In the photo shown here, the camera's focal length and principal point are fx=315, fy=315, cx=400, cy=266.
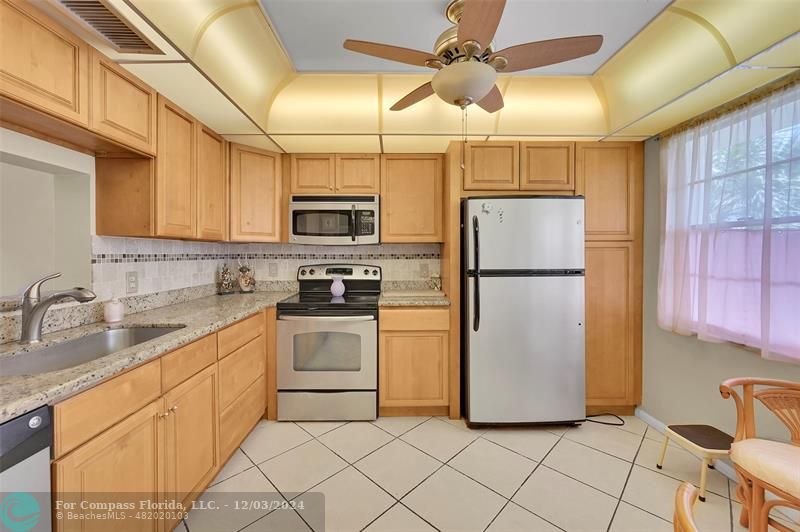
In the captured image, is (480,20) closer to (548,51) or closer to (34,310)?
(548,51)

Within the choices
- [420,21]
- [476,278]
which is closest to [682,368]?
[476,278]

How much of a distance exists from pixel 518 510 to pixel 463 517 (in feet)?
0.95

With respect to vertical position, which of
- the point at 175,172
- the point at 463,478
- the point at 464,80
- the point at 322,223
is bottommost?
the point at 463,478

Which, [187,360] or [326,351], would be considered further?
[326,351]

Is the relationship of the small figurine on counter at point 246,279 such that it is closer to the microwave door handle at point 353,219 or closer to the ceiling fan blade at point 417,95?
the microwave door handle at point 353,219

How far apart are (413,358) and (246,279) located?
1.72 m

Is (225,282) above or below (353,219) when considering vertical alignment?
below

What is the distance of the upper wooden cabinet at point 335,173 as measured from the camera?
280 centimetres

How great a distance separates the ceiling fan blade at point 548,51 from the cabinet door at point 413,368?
1821 millimetres

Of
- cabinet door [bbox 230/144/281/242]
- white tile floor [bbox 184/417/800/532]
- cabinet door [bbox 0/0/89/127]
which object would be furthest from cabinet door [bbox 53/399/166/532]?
cabinet door [bbox 230/144/281/242]

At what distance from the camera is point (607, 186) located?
2.53 metres

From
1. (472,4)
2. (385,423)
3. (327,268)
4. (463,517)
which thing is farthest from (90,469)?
(327,268)

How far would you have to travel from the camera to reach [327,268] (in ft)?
10.1

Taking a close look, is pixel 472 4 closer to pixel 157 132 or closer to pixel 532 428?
pixel 157 132
